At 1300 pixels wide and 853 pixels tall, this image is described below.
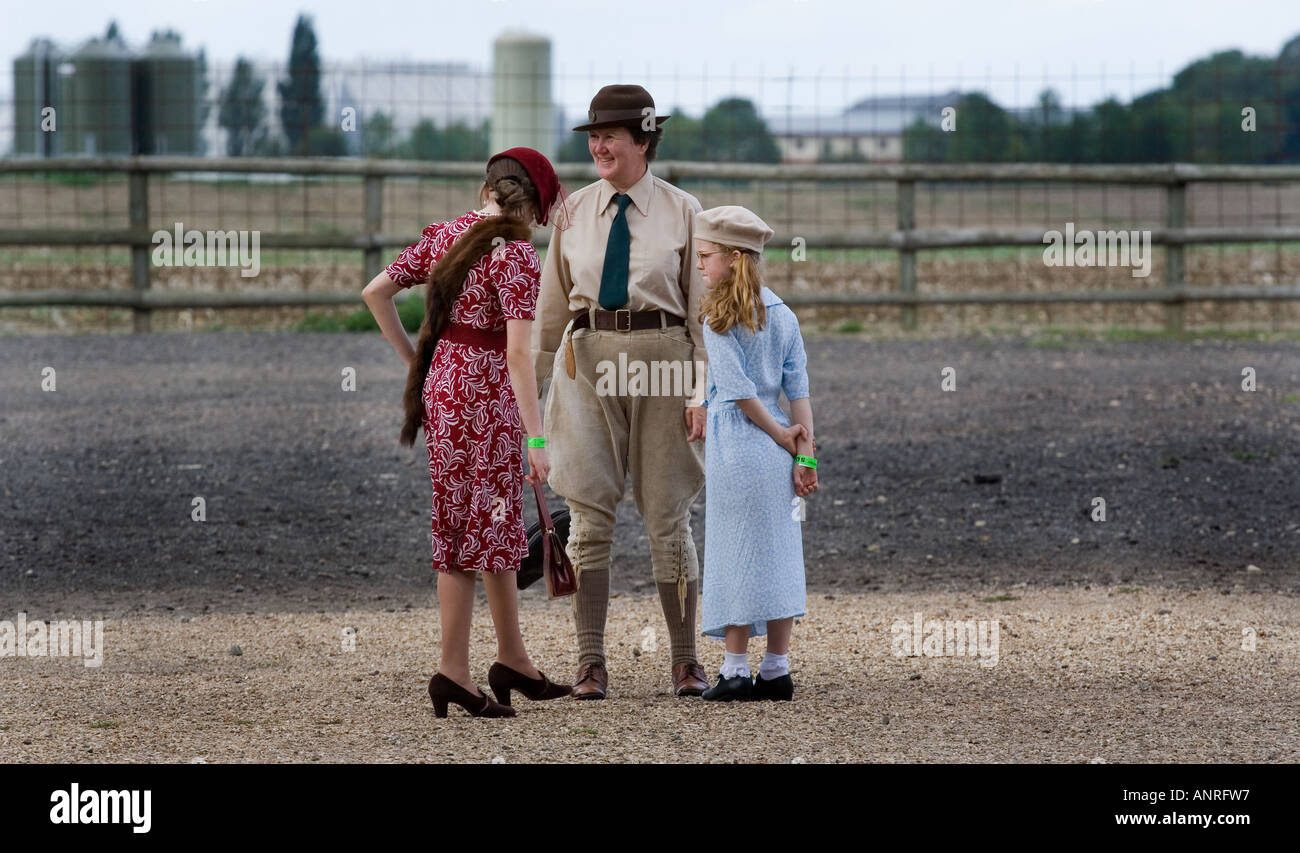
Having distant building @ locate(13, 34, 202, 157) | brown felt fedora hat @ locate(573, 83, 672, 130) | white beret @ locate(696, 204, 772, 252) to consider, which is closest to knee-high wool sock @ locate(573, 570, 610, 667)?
white beret @ locate(696, 204, 772, 252)

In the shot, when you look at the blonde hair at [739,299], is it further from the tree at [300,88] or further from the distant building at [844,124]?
the tree at [300,88]

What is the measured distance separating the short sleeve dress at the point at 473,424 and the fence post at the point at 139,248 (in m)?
10.6

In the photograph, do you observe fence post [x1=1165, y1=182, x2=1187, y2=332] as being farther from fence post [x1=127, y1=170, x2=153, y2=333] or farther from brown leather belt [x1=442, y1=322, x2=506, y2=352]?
brown leather belt [x1=442, y1=322, x2=506, y2=352]

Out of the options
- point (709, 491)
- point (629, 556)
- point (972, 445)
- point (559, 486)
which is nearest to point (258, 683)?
point (559, 486)

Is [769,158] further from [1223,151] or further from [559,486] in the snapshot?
[559,486]

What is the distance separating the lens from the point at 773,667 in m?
4.99

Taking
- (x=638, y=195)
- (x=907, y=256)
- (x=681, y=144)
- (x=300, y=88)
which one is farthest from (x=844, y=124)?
(x=638, y=195)

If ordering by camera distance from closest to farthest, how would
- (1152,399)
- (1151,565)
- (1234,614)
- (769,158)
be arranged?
(1234,614) → (1151,565) → (1152,399) → (769,158)

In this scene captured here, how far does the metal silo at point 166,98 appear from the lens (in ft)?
57.2

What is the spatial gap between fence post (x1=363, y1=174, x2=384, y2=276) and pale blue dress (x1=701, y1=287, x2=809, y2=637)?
10.3 metres

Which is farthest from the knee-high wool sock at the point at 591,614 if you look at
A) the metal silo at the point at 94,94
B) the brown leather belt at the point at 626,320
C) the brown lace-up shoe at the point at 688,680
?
the metal silo at the point at 94,94

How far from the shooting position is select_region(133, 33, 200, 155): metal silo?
17.4 meters

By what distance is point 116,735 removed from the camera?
14.8ft

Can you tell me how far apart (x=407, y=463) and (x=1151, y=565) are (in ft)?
14.0
